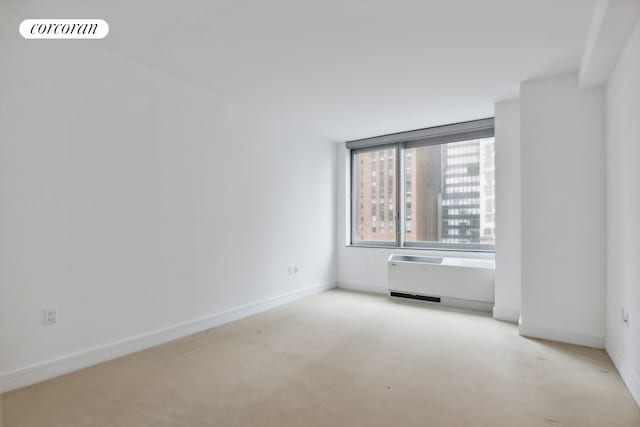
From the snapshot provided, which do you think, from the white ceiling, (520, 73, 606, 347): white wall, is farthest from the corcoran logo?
(520, 73, 606, 347): white wall

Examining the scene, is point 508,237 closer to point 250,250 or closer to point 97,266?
point 250,250

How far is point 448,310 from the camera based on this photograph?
13.2ft

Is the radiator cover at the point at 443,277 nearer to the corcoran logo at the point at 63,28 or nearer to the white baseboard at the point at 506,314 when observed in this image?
the white baseboard at the point at 506,314

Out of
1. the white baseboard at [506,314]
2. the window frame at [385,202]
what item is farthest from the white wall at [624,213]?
the window frame at [385,202]

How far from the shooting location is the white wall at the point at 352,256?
4977mm

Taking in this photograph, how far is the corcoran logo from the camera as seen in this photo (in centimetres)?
218

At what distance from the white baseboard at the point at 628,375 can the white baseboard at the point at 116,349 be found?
325 centimetres

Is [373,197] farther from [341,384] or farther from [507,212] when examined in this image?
[341,384]

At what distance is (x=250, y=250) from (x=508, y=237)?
2.93 metres

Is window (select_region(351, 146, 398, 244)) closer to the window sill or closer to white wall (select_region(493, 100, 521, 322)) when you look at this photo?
the window sill

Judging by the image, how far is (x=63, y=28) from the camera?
2.27 m

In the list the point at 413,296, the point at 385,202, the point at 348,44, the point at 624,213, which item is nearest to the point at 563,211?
the point at 624,213

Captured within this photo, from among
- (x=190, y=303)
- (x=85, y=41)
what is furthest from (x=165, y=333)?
(x=85, y=41)

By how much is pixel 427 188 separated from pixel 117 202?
3.89 meters
